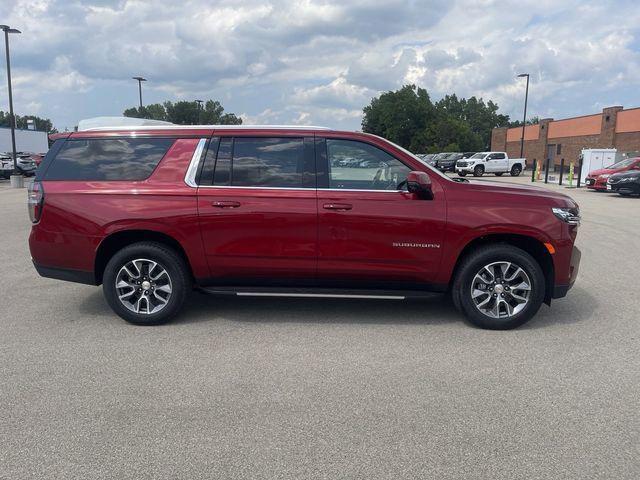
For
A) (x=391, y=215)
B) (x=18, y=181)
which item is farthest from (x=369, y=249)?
(x=18, y=181)

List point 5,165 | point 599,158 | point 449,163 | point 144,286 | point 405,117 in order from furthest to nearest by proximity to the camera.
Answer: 1. point 405,117
2. point 449,163
3. point 5,165
4. point 599,158
5. point 144,286

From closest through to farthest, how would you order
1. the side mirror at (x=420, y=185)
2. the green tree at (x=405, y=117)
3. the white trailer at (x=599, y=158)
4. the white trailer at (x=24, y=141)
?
1. the side mirror at (x=420, y=185)
2. the white trailer at (x=599, y=158)
3. the white trailer at (x=24, y=141)
4. the green tree at (x=405, y=117)

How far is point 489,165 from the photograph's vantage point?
3762 cm

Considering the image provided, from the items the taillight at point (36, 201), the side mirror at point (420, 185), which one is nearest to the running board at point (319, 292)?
the side mirror at point (420, 185)

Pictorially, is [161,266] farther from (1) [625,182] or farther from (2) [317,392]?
(1) [625,182]

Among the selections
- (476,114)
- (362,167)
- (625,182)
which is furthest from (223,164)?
(476,114)

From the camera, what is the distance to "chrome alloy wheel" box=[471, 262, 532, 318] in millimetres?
4828

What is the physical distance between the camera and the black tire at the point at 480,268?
4.78m

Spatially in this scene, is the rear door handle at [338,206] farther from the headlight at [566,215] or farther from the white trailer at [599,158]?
the white trailer at [599,158]

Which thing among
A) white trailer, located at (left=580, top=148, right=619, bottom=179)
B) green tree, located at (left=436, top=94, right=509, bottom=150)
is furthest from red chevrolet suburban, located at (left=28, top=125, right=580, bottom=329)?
green tree, located at (left=436, top=94, right=509, bottom=150)

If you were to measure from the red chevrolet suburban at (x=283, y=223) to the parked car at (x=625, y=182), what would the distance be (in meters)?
17.4

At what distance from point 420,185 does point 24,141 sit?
55562 mm

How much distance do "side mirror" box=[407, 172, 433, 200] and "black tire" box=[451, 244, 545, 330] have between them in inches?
28.7

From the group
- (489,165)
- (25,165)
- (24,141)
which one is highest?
(24,141)
